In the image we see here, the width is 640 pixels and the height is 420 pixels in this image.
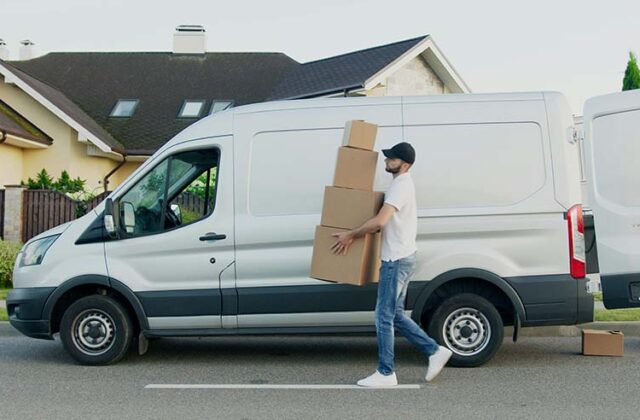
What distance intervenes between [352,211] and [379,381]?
4.58 feet

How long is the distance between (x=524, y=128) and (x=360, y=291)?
6.74ft

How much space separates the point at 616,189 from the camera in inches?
293

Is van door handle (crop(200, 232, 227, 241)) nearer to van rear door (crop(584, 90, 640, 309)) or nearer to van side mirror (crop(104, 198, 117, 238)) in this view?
van side mirror (crop(104, 198, 117, 238))

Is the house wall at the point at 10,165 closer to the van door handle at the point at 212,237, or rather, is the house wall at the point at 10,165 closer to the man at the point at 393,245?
the van door handle at the point at 212,237

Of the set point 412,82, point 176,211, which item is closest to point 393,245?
point 176,211

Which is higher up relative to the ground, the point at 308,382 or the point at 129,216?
the point at 129,216

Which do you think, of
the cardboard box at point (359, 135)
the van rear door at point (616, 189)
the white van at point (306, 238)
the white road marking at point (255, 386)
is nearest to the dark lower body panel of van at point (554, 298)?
the white van at point (306, 238)

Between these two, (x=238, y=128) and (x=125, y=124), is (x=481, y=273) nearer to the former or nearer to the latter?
(x=238, y=128)

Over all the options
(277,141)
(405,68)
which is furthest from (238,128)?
(405,68)

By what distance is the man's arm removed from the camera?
6477 mm

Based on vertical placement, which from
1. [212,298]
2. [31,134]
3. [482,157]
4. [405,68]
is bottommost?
[212,298]

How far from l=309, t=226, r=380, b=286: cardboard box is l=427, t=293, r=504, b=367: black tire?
80cm

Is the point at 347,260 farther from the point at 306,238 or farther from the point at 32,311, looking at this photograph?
the point at 32,311

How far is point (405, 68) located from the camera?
71.3ft
